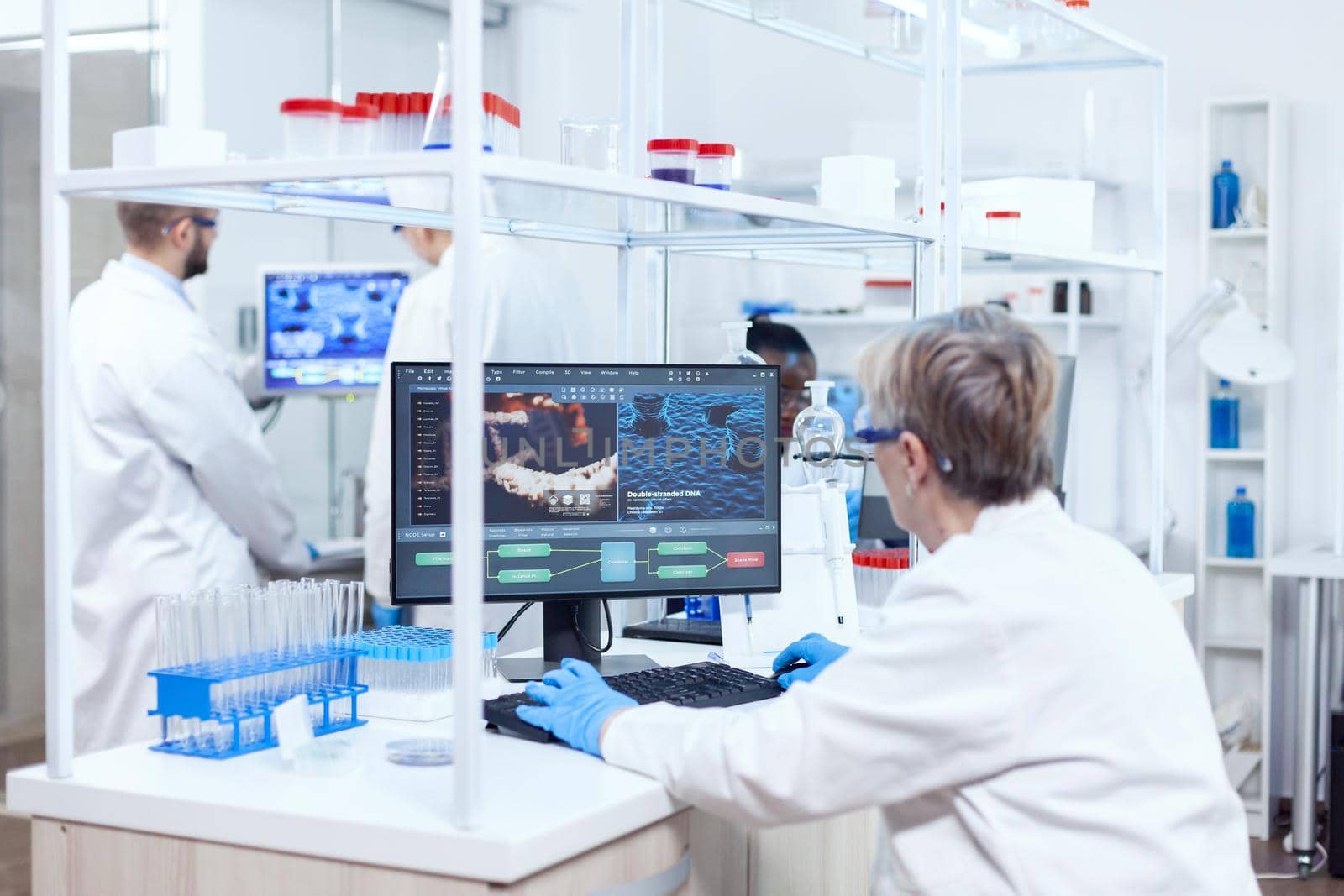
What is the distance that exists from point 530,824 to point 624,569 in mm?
736

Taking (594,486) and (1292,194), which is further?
(1292,194)

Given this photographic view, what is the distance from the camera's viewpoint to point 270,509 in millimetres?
3230

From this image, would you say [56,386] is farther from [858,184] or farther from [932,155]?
[932,155]

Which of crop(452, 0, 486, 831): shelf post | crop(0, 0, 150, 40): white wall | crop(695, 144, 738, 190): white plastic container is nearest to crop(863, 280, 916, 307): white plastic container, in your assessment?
crop(0, 0, 150, 40): white wall

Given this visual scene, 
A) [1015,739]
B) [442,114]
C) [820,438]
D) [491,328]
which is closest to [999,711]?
[1015,739]

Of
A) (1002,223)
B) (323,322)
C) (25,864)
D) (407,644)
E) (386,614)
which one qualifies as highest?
(1002,223)

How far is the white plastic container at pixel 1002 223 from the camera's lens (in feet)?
9.20

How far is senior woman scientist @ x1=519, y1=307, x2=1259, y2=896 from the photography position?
4.75 ft

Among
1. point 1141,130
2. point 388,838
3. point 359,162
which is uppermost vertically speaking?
point 1141,130

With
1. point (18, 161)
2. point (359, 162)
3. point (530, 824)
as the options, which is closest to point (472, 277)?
point (359, 162)

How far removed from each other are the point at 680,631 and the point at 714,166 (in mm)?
829

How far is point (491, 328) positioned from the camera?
11.2ft

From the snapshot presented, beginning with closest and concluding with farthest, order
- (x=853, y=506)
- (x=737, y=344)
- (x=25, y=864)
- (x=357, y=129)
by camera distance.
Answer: (x=357, y=129), (x=737, y=344), (x=853, y=506), (x=25, y=864)

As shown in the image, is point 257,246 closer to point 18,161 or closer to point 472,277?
point 18,161
